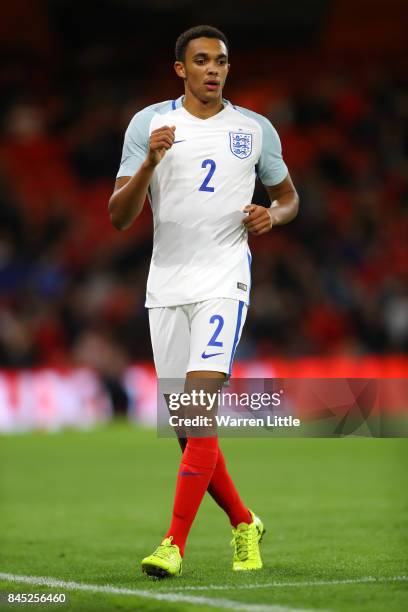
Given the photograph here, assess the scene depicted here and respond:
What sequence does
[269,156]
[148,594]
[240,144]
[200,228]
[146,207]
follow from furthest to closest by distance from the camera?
1. [146,207]
2. [269,156]
3. [240,144]
4. [200,228]
5. [148,594]

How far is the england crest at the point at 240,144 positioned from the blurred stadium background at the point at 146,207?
1084cm

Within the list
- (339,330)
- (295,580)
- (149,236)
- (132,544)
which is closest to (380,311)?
(339,330)

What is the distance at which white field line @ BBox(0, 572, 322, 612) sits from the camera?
13.1ft

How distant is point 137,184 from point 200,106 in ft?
1.84

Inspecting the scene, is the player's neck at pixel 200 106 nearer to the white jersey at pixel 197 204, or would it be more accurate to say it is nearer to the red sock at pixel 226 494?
the white jersey at pixel 197 204

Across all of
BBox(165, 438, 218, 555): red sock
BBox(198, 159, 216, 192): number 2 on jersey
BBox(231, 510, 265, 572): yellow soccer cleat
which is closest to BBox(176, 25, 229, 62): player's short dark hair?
BBox(198, 159, 216, 192): number 2 on jersey

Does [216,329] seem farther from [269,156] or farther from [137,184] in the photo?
[269,156]

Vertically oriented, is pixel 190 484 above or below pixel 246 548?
above

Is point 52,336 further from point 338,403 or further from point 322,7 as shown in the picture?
point 338,403

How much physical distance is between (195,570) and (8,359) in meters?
11.5

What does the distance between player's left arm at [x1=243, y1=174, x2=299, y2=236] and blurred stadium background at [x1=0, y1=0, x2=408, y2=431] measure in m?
10.6

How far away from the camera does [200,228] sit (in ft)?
16.7

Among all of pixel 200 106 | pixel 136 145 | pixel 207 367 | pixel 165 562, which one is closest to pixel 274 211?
pixel 200 106

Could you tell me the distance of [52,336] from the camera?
17469 mm
